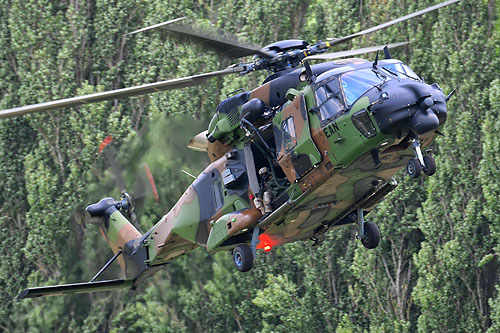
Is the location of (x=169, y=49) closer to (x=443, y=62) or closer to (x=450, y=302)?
(x=443, y=62)

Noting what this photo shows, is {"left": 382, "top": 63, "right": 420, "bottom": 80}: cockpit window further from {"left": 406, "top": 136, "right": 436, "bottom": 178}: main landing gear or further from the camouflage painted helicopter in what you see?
{"left": 406, "top": 136, "right": 436, "bottom": 178}: main landing gear

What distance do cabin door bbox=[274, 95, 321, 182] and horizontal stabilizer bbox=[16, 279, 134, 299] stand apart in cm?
351

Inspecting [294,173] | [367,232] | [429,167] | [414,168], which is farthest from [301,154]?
[367,232]

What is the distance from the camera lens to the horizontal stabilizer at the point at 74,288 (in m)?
13.9

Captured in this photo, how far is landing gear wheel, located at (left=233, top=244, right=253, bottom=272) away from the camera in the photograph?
43.6 ft

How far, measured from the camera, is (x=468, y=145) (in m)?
19.2

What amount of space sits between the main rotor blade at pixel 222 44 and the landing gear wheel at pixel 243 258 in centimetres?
249

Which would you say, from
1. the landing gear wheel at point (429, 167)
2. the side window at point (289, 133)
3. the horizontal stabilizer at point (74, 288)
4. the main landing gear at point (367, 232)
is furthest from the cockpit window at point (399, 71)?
the horizontal stabilizer at point (74, 288)

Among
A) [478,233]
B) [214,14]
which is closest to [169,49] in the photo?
[214,14]

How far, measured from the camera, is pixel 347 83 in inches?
477

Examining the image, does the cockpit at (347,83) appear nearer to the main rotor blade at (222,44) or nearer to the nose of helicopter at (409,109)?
the nose of helicopter at (409,109)

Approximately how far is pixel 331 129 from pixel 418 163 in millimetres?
1104

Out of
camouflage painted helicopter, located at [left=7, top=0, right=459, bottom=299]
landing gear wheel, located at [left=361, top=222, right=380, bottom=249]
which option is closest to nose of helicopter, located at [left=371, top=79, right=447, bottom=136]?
camouflage painted helicopter, located at [left=7, top=0, right=459, bottom=299]

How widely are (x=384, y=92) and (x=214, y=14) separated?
13.3 metres
